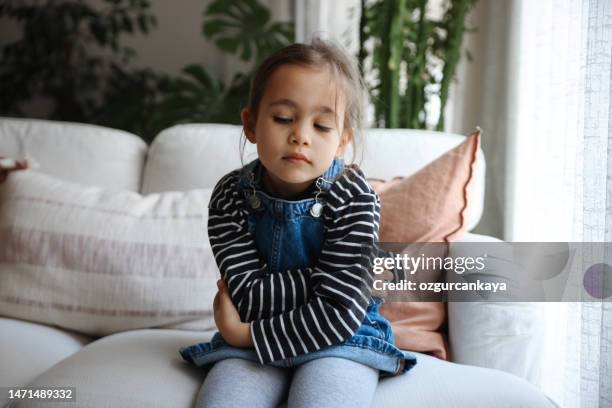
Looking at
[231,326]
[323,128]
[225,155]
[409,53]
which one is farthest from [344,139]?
[409,53]

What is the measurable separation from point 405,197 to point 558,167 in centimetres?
32

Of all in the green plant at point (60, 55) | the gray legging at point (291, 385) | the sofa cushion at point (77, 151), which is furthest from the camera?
the green plant at point (60, 55)

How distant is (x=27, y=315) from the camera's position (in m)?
1.40

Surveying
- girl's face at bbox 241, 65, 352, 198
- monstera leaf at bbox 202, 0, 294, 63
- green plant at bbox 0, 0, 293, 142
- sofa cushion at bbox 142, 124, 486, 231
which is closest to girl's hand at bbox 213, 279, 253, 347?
girl's face at bbox 241, 65, 352, 198

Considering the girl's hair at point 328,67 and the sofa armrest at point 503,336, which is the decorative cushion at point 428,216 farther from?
the girl's hair at point 328,67

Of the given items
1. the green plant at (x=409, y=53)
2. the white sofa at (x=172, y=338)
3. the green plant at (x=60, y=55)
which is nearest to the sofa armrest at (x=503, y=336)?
the white sofa at (x=172, y=338)

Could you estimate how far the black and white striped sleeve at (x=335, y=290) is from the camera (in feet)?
3.26

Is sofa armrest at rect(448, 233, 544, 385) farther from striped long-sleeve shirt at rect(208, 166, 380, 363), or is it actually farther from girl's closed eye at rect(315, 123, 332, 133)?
girl's closed eye at rect(315, 123, 332, 133)

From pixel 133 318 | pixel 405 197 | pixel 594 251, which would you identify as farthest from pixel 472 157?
pixel 133 318

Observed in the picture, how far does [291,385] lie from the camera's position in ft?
3.23

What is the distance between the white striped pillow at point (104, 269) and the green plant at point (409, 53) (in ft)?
2.75

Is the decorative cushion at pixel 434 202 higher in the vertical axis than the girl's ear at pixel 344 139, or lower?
lower

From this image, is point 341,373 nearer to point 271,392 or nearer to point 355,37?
point 271,392

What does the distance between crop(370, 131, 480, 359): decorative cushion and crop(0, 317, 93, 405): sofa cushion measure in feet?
2.23
